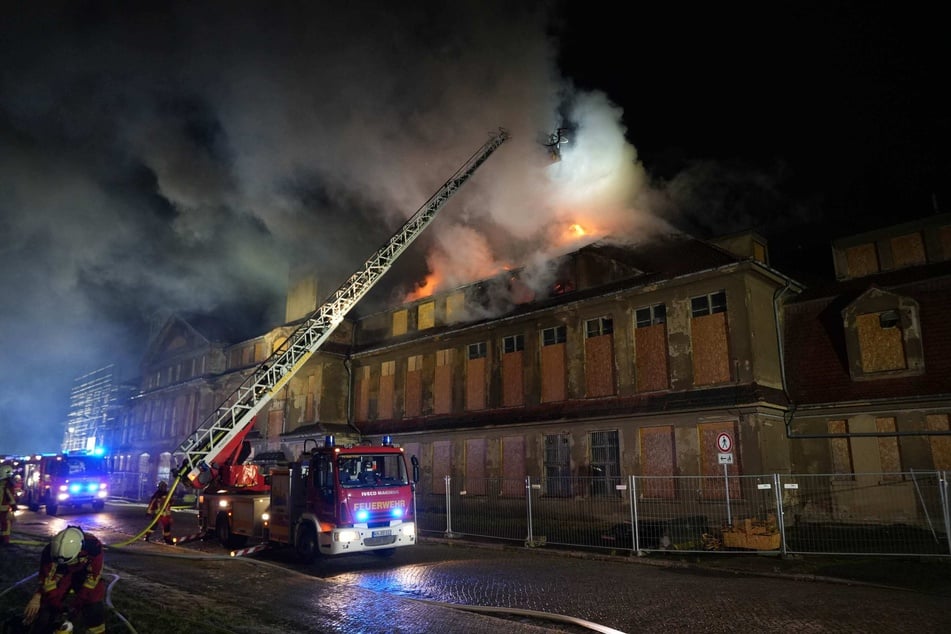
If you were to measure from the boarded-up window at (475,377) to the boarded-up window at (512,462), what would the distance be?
2.37 meters

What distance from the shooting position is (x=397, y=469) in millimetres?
13516

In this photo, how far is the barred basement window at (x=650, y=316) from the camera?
19.9 metres

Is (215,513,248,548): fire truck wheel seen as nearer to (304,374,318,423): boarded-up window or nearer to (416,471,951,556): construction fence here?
(416,471,951,556): construction fence

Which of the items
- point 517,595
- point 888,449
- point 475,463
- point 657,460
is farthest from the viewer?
point 475,463

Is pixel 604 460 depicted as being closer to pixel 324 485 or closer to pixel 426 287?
pixel 324 485

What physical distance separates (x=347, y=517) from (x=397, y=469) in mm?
1741

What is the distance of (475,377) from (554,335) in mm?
4394

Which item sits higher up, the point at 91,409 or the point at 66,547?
the point at 91,409

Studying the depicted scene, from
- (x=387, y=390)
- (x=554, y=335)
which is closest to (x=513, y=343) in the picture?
(x=554, y=335)

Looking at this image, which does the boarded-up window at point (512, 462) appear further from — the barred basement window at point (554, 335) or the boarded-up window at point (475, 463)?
the barred basement window at point (554, 335)

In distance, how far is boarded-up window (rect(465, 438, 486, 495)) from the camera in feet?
78.5

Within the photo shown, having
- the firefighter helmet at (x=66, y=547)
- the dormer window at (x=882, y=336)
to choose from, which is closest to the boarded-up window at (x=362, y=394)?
the dormer window at (x=882, y=336)

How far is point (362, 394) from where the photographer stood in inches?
1243

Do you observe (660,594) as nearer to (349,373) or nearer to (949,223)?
(949,223)
